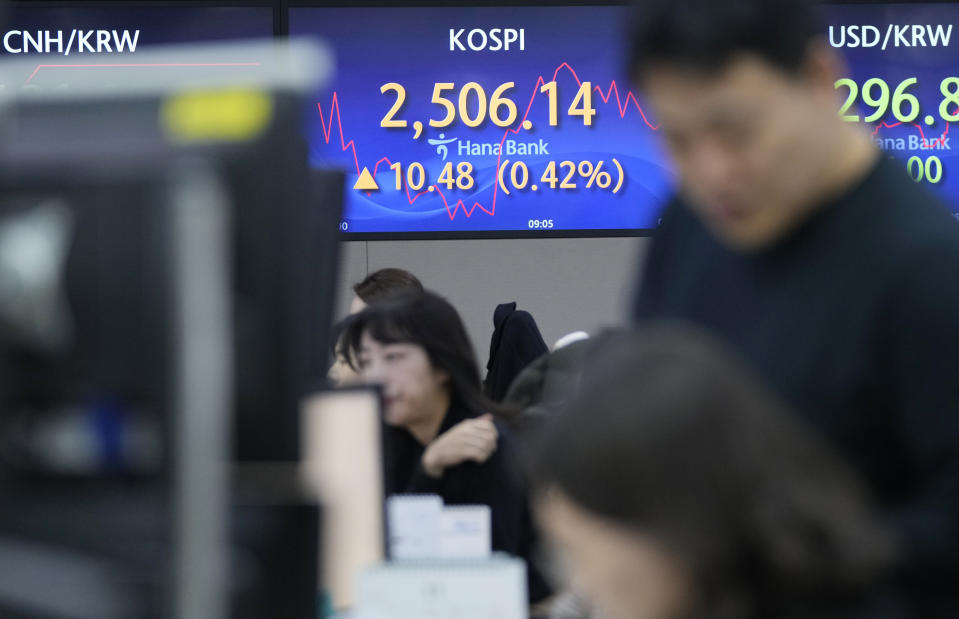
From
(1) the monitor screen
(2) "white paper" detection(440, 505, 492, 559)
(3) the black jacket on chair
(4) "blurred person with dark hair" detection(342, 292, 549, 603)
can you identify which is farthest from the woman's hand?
(1) the monitor screen

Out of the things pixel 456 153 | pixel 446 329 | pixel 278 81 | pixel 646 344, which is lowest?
pixel 646 344

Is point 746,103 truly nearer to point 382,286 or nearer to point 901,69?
point 382,286

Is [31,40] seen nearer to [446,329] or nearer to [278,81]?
[446,329]

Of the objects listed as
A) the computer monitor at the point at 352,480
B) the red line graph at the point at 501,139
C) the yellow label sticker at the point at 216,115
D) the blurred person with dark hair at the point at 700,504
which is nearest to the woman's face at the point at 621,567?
the blurred person with dark hair at the point at 700,504

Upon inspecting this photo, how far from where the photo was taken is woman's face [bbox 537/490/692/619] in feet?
2.63

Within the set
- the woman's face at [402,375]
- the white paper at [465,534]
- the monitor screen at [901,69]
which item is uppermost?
the monitor screen at [901,69]

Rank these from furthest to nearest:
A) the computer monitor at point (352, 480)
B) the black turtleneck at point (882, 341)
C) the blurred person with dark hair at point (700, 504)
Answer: the computer monitor at point (352, 480), the black turtleneck at point (882, 341), the blurred person with dark hair at point (700, 504)

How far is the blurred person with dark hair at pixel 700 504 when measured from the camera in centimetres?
79

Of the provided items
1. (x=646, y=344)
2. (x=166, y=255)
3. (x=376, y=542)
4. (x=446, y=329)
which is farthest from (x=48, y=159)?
(x=446, y=329)

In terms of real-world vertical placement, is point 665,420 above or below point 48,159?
below

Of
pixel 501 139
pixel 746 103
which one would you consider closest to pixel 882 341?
pixel 746 103

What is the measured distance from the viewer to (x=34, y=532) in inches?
29.0

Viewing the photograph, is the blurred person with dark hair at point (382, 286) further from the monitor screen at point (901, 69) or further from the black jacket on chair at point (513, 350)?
the monitor screen at point (901, 69)

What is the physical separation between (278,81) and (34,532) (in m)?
0.29
